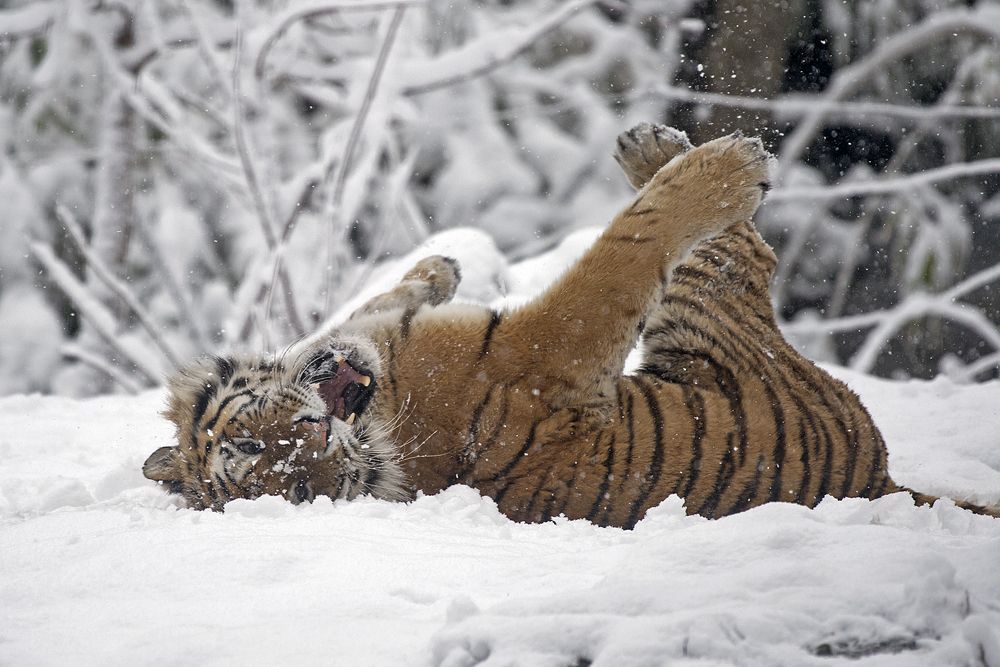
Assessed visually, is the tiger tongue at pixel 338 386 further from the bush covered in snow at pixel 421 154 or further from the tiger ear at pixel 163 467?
the bush covered in snow at pixel 421 154

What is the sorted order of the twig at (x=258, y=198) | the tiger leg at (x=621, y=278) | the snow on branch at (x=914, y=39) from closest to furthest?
the tiger leg at (x=621, y=278) → the twig at (x=258, y=198) → the snow on branch at (x=914, y=39)

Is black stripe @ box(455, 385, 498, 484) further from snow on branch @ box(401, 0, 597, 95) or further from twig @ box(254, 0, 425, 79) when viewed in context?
snow on branch @ box(401, 0, 597, 95)

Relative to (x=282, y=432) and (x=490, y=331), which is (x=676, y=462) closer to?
(x=490, y=331)

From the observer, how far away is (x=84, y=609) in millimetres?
1375

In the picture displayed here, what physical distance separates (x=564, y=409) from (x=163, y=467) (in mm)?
891

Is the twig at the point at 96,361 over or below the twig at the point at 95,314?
below

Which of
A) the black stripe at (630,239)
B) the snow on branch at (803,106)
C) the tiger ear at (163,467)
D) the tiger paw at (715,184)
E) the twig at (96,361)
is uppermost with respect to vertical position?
the snow on branch at (803,106)

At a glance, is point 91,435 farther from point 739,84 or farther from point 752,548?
point 739,84

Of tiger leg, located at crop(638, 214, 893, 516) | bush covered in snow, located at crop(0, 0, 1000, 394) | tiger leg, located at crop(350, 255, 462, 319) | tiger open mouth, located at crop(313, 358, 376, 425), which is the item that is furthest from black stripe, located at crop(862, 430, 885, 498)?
bush covered in snow, located at crop(0, 0, 1000, 394)

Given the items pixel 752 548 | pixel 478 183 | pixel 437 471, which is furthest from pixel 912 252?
pixel 752 548

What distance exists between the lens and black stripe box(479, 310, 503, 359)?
227cm

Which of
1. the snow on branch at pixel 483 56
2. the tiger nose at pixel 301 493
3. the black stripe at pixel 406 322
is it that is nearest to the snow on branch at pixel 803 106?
the snow on branch at pixel 483 56

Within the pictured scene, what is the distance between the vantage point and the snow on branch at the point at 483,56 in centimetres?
491

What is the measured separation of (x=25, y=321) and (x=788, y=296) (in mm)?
6213
